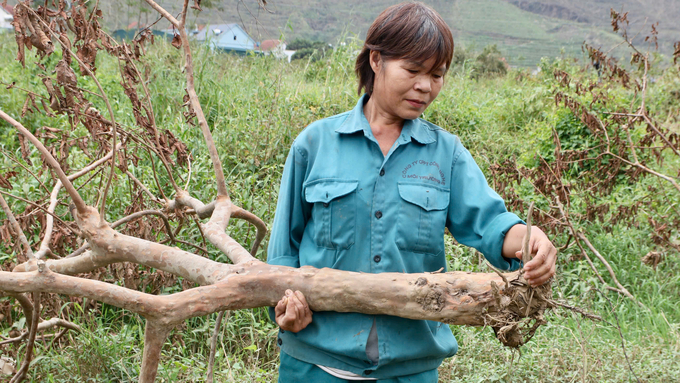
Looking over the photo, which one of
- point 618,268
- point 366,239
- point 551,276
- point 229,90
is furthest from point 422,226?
point 229,90

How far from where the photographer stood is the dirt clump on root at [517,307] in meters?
1.37

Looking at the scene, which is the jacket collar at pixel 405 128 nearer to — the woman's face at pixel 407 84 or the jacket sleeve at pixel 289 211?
the woman's face at pixel 407 84

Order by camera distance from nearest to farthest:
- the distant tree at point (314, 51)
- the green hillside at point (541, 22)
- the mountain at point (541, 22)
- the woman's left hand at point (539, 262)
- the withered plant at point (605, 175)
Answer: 1. the woman's left hand at point (539, 262)
2. the withered plant at point (605, 175)
3. the distant tree at point (314, 51)
4. the mountain at point (541, 22)
5. the green hillside at point (541, 22)

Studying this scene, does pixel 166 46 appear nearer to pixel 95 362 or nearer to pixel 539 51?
pixel 95 362

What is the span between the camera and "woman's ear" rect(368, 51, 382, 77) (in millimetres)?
1582

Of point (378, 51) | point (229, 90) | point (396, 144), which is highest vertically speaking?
point (378, 51)

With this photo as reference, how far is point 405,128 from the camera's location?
1599 millimetres

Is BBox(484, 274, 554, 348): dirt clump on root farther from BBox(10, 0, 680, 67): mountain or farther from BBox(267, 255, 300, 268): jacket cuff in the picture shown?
BBox(10, 0, 680, 67): mountain

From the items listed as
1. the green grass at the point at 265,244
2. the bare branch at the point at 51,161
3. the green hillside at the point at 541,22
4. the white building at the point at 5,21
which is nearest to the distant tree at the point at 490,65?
the green hillside at the point at 541,22

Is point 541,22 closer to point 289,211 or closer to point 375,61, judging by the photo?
point 375,61

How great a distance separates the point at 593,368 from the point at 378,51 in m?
2.11

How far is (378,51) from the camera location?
61.9 inches

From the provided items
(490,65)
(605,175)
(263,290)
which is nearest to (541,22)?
(490,65)

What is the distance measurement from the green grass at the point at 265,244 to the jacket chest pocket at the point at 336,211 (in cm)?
75
